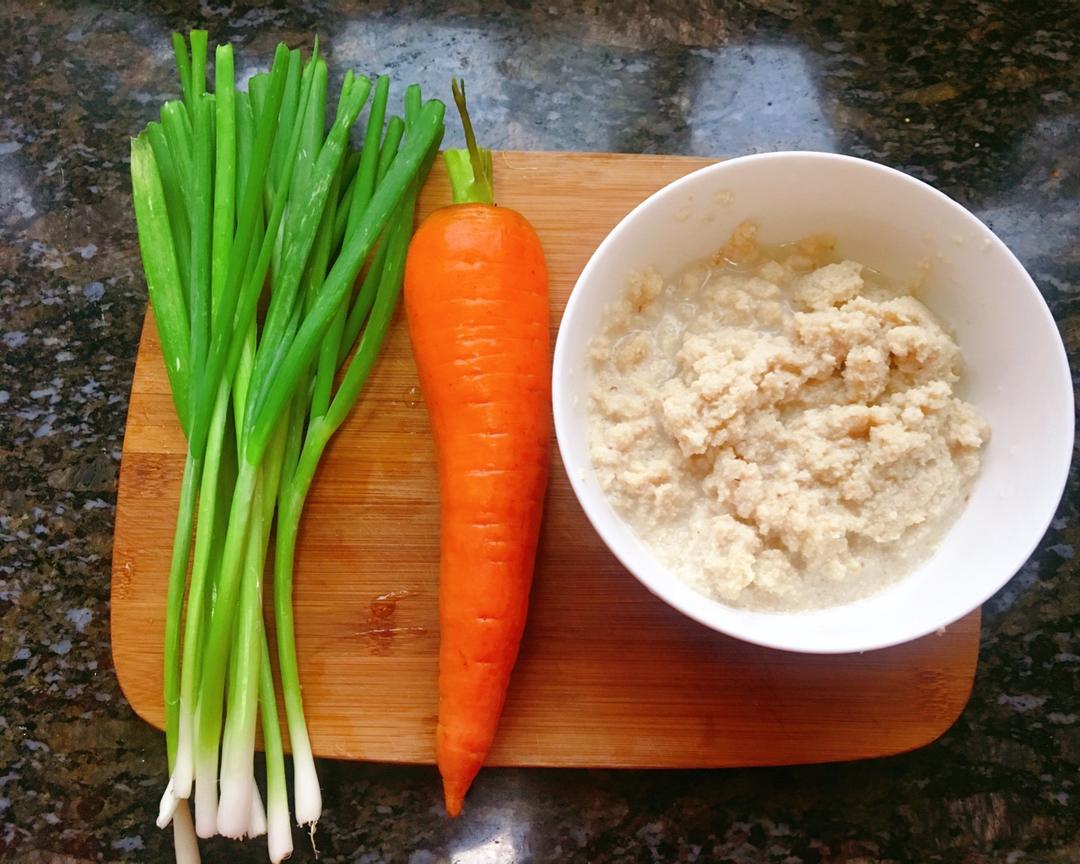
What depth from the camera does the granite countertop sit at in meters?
1.35

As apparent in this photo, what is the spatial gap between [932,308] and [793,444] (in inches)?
12.8

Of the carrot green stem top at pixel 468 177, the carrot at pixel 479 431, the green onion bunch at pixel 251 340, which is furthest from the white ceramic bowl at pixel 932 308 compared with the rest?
the green onion bunch at pixel 251 340

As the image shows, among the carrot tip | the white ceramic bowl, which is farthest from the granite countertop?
the white ceramic bowl

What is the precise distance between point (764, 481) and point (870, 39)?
3.08 ft

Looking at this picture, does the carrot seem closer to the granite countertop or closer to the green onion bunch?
the green onion bunch

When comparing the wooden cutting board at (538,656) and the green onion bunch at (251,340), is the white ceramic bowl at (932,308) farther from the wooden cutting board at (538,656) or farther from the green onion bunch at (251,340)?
the green onion bunch at (251,340)

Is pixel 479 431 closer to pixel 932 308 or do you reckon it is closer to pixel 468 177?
pixel 468 177

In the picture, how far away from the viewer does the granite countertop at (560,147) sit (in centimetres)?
135

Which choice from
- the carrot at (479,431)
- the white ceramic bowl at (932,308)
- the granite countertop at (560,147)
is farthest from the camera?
the granite countertop at (560,147)

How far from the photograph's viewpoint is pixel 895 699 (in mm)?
1270

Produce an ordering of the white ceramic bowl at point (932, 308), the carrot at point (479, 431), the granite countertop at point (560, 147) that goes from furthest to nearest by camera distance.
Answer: the granite countertop at point (560, 147) → the carrot at point (479, 431) → the white ceramic bowl at point (932, 308)

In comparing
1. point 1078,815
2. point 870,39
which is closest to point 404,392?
point 870,39

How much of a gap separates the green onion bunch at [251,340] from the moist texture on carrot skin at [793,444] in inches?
16.4

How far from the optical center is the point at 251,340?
129 centimetres
